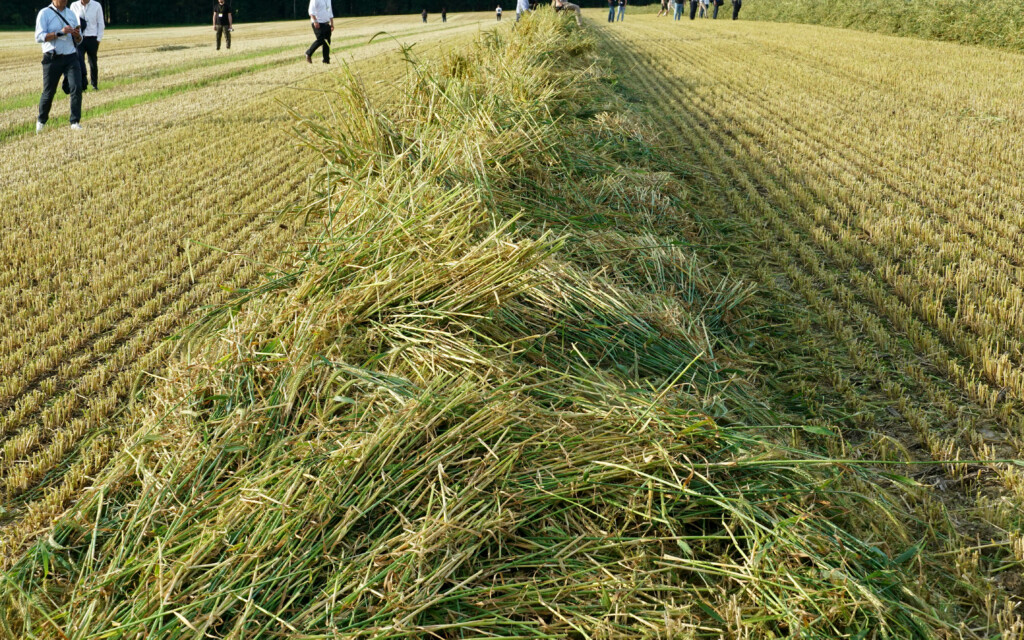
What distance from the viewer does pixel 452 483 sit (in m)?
2.45

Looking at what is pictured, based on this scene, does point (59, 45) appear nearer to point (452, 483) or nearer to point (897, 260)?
point (452, 483)

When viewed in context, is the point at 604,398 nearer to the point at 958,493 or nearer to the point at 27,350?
the point at 958,493

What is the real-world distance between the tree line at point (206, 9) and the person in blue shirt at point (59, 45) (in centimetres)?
4089

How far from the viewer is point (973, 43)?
785 inches

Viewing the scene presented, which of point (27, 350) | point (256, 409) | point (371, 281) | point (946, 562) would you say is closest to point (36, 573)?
point (256, 409)

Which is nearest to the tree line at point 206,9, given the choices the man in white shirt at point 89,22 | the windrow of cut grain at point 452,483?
the man in white shirt at point 89,22

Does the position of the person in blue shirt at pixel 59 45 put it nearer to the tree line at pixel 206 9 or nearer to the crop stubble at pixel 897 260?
the crop stubble at pixel 897 260

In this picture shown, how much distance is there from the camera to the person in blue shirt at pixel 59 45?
9.30 meters

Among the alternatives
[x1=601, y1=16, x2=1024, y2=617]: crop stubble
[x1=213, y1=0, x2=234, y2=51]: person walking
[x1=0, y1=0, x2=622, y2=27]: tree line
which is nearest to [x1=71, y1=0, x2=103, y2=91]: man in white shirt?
[x1=601, y1=16, x2=1024, y2=617]: crop stubble

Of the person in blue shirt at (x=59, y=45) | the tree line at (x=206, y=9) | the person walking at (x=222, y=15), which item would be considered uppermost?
the tree line at (x=206, y=9)

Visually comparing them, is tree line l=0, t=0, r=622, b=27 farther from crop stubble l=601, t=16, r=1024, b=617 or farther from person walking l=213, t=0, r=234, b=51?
crop stubble l=601, t=16, r=1024, b=617

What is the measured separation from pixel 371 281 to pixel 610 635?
6.37 ft

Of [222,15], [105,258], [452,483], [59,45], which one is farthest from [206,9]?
[452,483]

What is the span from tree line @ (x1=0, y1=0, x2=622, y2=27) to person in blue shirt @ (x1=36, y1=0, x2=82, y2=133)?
4089 centimetres
